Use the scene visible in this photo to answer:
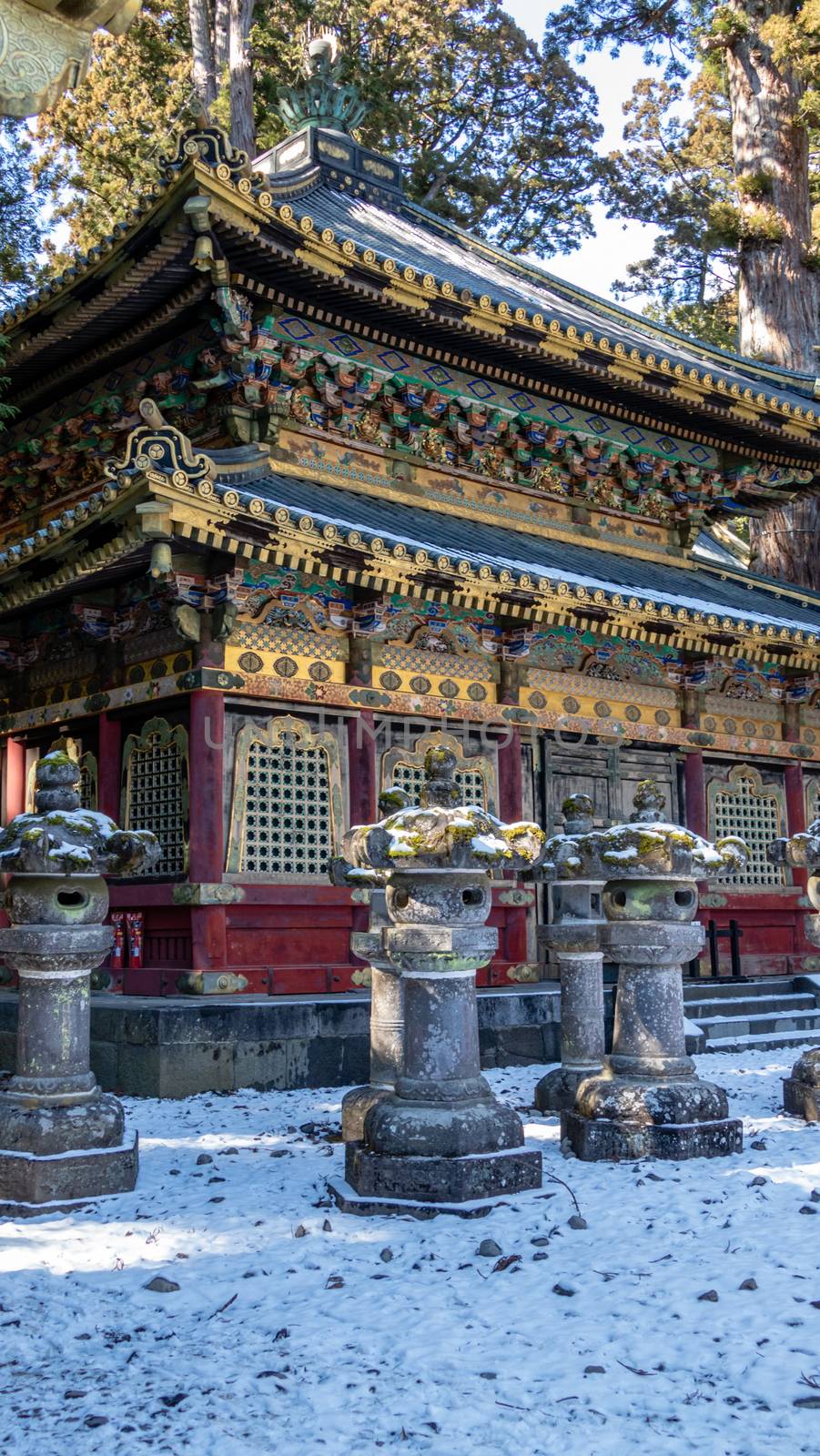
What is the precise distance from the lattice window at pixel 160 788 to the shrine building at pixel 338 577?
4cm

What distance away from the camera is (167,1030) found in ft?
28.0

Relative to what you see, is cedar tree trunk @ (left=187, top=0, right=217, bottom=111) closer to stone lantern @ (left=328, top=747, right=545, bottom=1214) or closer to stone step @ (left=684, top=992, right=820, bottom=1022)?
stone step @ (left=684, top=992, right=820, bottom=1022)

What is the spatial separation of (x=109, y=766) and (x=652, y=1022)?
264 inches

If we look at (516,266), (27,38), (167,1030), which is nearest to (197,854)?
(167,1030)

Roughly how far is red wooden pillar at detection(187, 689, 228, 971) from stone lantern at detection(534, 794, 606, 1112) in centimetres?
339

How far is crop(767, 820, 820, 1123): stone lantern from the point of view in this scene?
25.3 feet

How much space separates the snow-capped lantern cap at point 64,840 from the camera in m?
6.00

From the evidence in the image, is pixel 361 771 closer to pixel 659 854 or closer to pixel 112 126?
pixel 659 854

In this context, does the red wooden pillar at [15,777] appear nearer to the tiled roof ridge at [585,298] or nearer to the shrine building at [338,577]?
the shrine building at [338,577]

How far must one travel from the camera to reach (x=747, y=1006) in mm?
12578

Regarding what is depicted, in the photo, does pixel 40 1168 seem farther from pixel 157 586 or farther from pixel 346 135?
pixel 346 135

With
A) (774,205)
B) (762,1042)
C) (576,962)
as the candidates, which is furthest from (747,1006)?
(774,205)

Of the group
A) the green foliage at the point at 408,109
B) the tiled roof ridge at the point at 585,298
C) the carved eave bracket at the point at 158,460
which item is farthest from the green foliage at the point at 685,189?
the carved eave bracket at the point at 158,460

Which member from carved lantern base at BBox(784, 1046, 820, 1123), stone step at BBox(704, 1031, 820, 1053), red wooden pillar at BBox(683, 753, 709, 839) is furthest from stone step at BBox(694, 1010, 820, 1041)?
carved lantern base at BBox(784, 1046, 820, 1123)
